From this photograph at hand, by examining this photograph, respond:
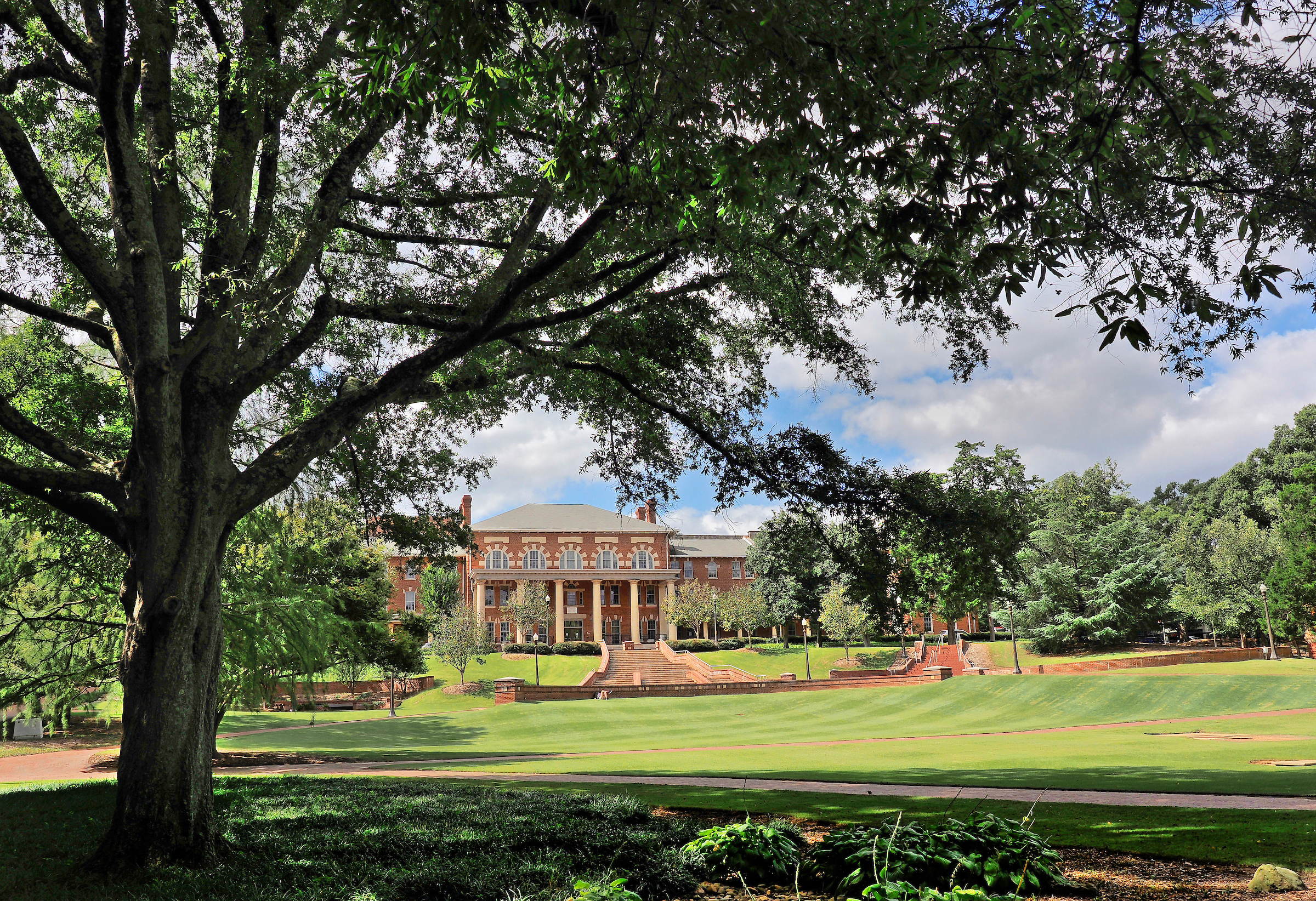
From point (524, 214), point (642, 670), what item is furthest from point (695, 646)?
point (524, 214)

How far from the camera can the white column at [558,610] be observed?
67688 millimetres

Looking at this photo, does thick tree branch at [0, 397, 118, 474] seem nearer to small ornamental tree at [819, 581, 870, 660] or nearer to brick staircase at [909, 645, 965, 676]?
brick staircase at [909, 645, 965, 676]

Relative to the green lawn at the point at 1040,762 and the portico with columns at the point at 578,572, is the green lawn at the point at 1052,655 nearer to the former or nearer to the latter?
the green lawn at the point at 1040,762

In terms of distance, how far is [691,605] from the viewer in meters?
64.4

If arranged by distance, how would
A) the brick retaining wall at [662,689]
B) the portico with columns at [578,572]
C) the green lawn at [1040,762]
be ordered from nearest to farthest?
the green lawn at [1040,762], the brick retaining wall at [662,689], the portico with columns at [578,572]

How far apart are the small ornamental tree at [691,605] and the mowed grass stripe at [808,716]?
23.8m

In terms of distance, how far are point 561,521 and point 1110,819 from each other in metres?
62.8

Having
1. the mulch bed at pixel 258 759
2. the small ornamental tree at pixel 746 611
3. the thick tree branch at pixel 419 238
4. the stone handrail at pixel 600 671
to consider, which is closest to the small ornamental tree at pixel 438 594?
the stone handrail at pixel 600 671

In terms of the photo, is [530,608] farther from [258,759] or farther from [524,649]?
[258,759]

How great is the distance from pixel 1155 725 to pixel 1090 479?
166 ft

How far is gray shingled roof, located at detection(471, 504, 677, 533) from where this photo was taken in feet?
224

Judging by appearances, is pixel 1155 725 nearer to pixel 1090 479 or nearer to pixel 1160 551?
pixel 1160 551

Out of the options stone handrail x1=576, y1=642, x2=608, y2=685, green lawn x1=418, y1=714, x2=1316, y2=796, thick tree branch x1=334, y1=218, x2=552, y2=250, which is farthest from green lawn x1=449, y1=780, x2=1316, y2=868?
stone handrail x1=576, y1=642, x2=608, y2=685

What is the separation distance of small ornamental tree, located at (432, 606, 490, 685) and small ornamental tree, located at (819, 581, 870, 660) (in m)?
23.4
